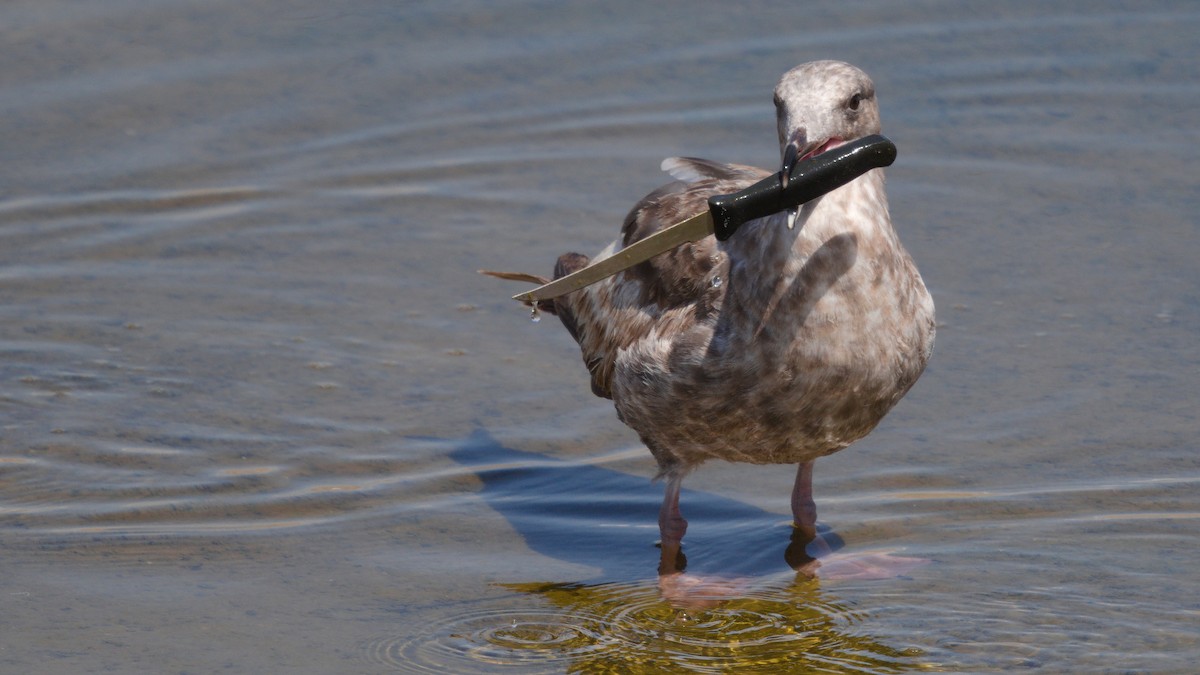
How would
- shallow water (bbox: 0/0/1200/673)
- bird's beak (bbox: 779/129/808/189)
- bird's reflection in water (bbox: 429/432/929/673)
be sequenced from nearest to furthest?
bird's beak (bbox: 779/129/808/189) < bird's reflection in water (bbox: 429/432/929/673) < shallow water (bbox: 0/0/1200/673)

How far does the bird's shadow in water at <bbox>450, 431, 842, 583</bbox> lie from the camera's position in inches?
258

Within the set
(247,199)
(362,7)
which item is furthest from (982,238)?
(362,7)

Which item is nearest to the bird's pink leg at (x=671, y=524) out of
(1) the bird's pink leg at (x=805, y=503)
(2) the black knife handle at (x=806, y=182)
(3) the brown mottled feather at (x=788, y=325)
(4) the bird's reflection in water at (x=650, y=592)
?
(4) the bird's reflection in water at (x=650, y=592)

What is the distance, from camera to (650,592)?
6.24 meters

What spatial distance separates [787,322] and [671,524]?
129 cm

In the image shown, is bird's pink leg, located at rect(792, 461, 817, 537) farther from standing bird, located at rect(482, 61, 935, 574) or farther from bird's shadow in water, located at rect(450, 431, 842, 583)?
standing bird, located at rect(482, 61, 935, 574)

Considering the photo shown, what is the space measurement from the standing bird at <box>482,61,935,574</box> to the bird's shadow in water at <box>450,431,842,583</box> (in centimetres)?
26

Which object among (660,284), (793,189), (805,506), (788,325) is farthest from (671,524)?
(793,189)

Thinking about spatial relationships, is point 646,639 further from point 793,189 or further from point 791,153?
point 791,153

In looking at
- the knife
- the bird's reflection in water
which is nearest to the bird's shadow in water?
the bird's reflection in water

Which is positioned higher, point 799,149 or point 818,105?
point 818,105

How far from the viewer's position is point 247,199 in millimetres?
9844

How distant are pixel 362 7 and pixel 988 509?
7037 millimetres

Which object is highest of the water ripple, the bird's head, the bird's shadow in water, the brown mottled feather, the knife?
the bird's head
